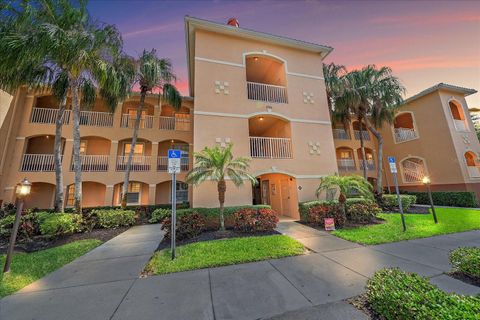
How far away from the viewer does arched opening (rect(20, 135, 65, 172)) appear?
12.5 m

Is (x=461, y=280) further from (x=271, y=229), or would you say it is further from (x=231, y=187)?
(x=231, y=187)

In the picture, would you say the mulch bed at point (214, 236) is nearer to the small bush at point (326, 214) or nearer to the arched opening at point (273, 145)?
the small bush at point (326, 214)

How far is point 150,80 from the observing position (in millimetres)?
11664

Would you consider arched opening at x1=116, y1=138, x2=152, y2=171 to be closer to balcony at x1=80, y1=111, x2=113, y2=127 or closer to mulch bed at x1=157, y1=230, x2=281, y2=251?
balcony at x1=80, y1=111, x2=113, y2=127

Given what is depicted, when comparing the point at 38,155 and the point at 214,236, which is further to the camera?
the point at 38,155

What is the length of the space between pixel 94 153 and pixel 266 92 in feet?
47.1

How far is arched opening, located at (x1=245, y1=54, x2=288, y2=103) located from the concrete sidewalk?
9.43 m

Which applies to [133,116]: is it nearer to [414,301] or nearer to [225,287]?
[225,287]

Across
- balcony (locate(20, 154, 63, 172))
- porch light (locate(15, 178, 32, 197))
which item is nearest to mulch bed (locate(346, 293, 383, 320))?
porch light (locate(15, 178, 32, 197))

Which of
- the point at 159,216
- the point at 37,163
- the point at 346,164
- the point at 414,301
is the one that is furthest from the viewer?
the point at 346,164

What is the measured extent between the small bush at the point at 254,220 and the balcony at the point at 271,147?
392 centimetres

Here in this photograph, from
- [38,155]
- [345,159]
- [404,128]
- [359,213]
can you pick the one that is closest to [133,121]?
[38,155]

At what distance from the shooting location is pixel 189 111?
17.0 meters

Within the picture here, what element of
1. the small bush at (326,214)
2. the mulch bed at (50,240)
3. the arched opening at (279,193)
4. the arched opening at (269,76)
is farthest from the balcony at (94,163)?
the small bush at (326,214)
